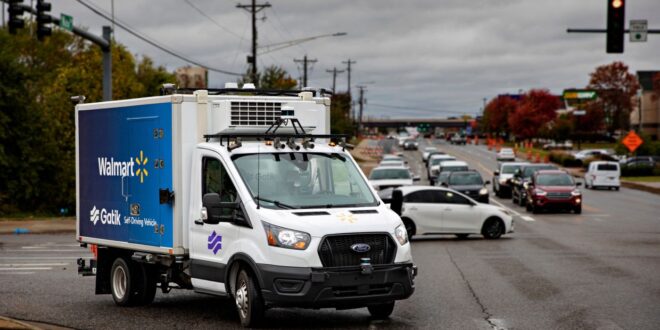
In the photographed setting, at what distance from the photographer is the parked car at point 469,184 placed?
41.9 metres

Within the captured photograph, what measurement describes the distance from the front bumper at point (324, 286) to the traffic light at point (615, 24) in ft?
58.6

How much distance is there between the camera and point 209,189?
42.2 ft

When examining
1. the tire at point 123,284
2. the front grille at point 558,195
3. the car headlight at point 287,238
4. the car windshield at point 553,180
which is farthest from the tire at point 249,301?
the car windshield at point 553,180

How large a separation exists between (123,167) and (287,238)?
3.59 metres

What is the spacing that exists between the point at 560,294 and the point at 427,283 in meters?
2.48

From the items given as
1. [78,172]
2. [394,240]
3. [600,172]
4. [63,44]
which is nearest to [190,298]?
[78,172]

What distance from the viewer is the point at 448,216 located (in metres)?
28.5

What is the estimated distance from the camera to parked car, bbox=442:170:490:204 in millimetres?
41938

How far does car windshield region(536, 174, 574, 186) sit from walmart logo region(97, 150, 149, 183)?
28.2 meters

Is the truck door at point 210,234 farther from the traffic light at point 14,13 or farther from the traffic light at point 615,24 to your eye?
the traffic light at point 615,24

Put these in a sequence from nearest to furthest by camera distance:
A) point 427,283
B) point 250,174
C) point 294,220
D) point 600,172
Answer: point 294,220 < point 250,174 < point 427,283 < point 600,172

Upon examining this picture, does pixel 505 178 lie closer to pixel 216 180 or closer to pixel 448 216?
pixel 448 216

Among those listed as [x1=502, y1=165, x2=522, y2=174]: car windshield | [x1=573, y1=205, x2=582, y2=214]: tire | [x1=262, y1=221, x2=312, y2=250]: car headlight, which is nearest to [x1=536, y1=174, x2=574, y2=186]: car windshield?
[x1=573, y1=205, x2=582, y2=214]: tire

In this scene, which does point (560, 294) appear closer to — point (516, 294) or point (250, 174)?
point (516, 294)
